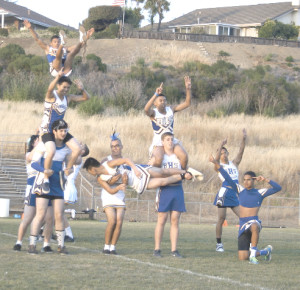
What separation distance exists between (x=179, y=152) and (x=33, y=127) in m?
26.8

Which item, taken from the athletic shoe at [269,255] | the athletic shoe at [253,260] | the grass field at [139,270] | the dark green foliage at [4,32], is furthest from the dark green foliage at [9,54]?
the athletic shoe at [253,260]

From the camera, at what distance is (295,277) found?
9172mm

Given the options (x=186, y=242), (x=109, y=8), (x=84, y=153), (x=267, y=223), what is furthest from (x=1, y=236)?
(x=109, y=8)

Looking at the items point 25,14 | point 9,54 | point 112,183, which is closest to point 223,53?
point 9,54

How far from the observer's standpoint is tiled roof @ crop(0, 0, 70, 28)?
80.1 m

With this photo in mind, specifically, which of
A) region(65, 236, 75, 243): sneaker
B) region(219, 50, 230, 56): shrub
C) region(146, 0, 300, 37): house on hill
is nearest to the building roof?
region(146, 0, 300, 37): house on hill

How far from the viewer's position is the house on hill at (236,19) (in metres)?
92.8

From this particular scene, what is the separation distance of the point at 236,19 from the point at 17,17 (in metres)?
31.6

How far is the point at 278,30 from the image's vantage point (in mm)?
88688

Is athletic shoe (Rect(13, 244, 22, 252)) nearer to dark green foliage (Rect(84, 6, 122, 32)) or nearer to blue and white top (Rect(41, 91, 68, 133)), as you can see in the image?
blue and white top (Rect(41, 91, 68, 133))

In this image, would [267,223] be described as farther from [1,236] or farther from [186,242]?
[1,236]

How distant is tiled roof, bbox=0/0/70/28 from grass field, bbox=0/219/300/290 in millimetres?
71158

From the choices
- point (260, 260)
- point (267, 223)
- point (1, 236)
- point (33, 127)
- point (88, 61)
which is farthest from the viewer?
point (88, 61)

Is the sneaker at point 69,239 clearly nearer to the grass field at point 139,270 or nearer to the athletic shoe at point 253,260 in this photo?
the grass field at point 139,270
